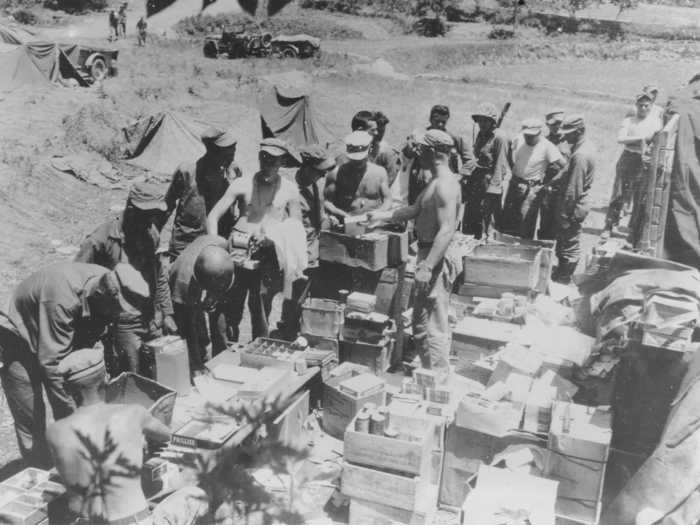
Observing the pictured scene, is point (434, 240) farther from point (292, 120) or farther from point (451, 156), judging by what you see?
point (292, 120)

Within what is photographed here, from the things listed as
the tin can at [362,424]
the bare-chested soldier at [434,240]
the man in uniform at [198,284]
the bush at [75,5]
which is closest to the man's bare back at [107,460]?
the tin can at [362,424]

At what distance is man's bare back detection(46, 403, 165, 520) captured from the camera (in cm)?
350

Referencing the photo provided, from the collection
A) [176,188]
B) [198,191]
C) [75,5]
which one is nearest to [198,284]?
[198,191]

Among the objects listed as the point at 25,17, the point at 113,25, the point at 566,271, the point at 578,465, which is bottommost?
the point at 566,271

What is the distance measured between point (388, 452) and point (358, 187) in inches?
132

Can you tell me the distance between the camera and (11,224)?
11562mm

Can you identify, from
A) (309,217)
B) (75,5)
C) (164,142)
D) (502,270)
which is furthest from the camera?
(75,5)

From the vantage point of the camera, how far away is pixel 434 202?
574 cm

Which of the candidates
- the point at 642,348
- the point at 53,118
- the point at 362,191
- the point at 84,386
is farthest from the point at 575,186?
the point at 53,118

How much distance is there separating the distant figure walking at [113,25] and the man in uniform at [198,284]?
2729 centimetres

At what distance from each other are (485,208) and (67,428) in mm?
6569

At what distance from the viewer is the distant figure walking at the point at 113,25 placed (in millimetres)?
29031

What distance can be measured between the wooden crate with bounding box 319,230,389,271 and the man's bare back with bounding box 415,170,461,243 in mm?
416

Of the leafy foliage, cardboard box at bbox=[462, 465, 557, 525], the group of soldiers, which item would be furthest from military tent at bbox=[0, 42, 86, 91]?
cardboard box at bbox=[462, 465, 557, 525]
